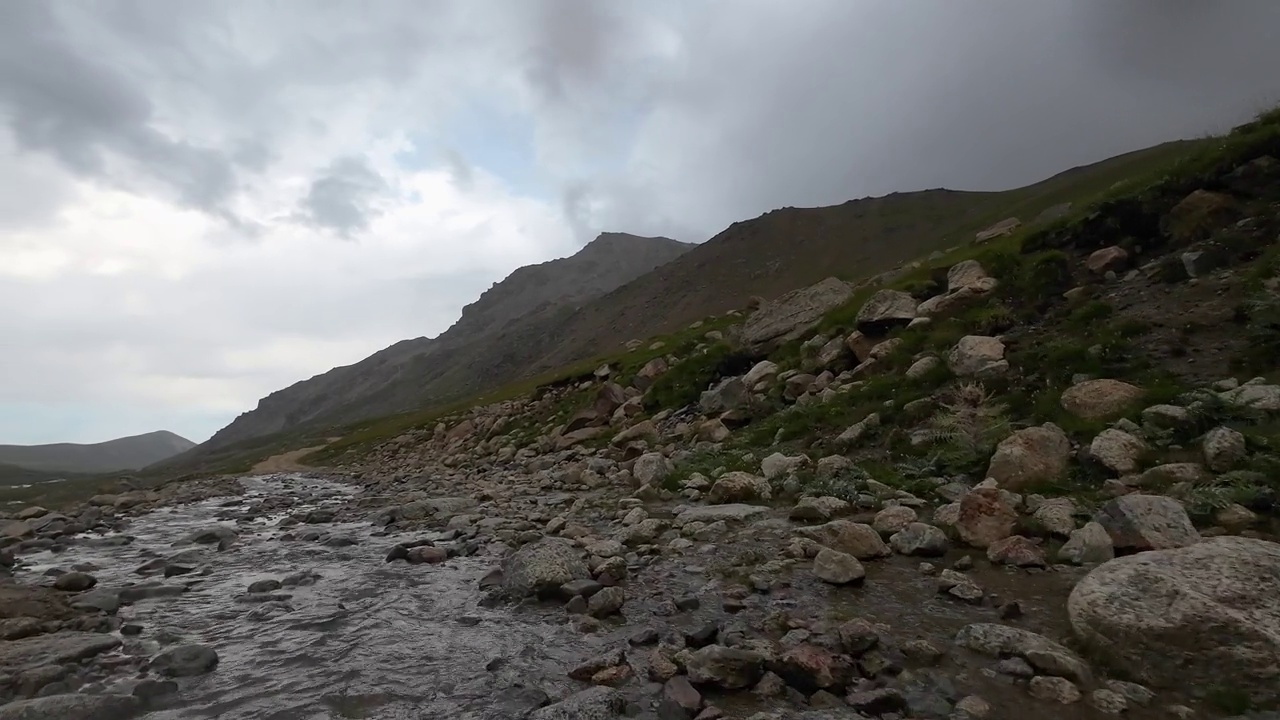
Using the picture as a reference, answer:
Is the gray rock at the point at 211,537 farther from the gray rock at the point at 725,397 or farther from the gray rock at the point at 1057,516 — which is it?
the gray rock at the point at 1057,516

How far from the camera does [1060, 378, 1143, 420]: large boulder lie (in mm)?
10711

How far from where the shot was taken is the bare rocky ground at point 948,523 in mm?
5738

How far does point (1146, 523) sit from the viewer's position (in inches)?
294

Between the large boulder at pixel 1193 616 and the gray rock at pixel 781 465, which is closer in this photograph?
the large boulder at pixel 1193 616

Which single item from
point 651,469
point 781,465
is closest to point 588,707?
point 781,465

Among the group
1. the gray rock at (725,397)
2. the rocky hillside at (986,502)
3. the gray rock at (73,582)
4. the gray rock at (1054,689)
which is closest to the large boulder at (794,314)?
the rocky hillside at (986,502)

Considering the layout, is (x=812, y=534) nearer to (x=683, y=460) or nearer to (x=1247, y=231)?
(x=683, y=460)

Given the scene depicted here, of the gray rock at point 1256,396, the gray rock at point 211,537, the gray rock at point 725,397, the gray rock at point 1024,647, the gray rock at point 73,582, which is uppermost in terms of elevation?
the gray rock at point 725,397

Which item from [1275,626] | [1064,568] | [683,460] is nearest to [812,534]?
[1064,568]

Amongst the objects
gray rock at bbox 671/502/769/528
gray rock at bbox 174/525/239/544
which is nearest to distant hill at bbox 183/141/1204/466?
gray rock at bbox 174/525/239/544

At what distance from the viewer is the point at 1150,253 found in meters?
15.5

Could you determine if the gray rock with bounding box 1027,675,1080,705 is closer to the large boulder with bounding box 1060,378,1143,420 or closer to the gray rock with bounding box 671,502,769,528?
the gray rock with bounding box 671,502,769,528

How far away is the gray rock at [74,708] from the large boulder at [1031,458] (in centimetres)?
1170

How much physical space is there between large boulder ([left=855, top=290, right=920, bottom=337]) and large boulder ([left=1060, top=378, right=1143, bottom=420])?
719 cm
